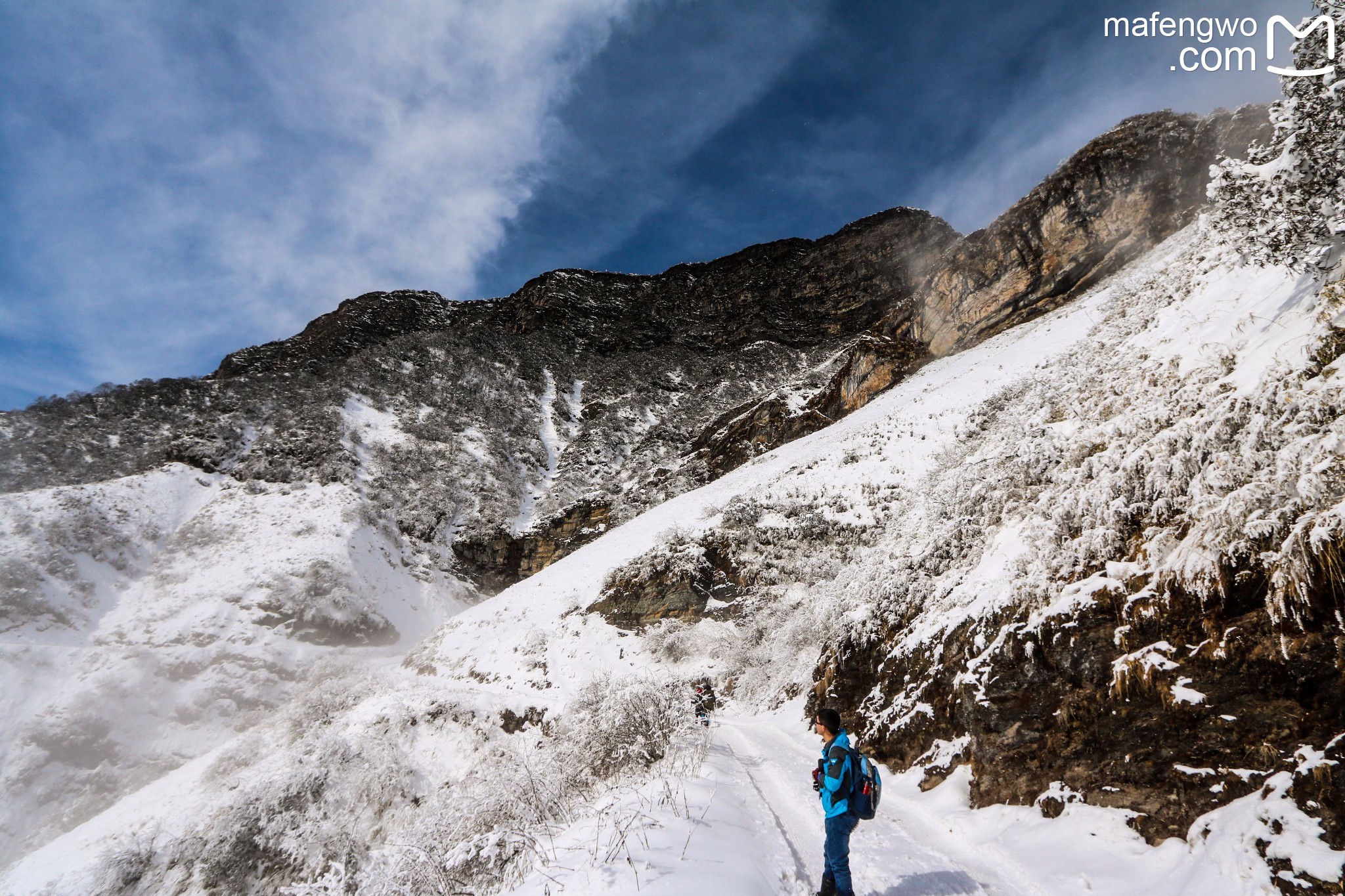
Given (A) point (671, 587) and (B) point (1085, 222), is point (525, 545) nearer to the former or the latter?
(A) point (671, 587)

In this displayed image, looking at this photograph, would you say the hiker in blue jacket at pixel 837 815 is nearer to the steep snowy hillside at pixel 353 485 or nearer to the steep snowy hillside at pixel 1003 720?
the steep snowy hillside at pixel 1003 720

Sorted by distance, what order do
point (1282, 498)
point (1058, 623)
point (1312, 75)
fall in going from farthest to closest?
point (1058, 623) → point (1312, 75) → point (1282, 498)

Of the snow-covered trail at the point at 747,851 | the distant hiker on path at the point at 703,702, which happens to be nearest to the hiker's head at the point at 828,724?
the snow-covered trail at the point at 747,851

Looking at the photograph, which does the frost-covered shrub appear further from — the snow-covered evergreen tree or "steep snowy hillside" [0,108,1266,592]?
"steep snowy hillside" [0,108,1266,592]

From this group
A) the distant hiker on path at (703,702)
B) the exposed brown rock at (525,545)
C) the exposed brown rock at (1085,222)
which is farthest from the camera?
the exposed brown rock at (525,545)

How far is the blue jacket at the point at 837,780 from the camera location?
417cm

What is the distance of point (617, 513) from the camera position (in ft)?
132

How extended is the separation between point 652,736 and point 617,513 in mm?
30803

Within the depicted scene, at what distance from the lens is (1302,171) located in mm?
5406

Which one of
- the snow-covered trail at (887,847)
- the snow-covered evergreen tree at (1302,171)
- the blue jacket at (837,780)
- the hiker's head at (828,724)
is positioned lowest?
the snow-covered trail at (887,847)

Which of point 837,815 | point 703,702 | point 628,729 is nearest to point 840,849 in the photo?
point 837,815

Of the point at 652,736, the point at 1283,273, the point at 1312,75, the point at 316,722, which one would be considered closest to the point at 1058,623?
the point at 1283,273

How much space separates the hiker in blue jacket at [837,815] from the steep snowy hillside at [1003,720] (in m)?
0.51

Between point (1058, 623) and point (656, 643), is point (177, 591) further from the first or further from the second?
point (1058, 623)
